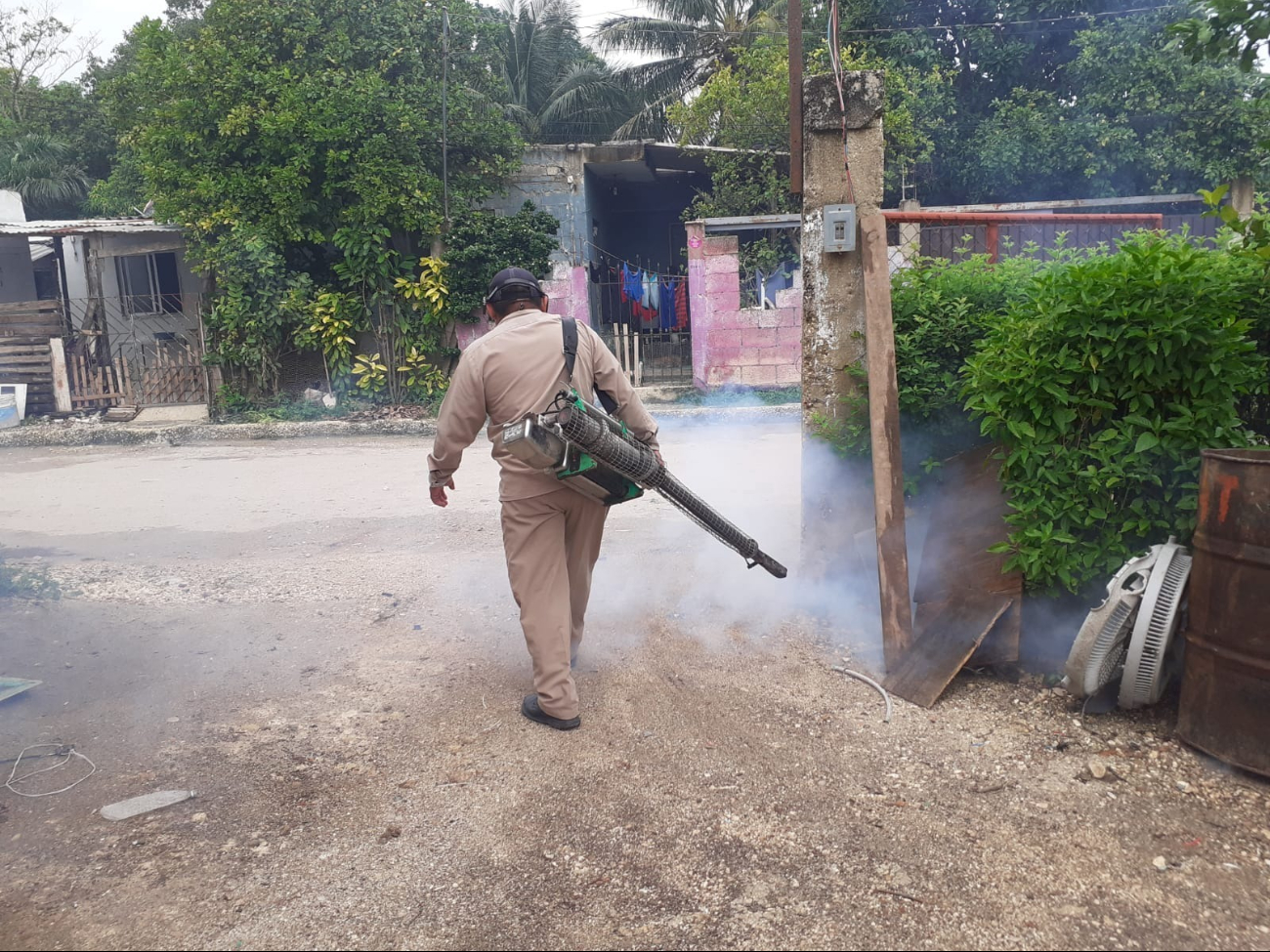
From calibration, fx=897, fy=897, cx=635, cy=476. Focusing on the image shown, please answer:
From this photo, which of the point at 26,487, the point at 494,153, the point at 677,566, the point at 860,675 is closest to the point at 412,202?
the point at 494,153

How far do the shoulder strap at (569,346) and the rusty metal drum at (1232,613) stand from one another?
2.31 meters

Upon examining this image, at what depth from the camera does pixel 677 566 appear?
552 centimetres

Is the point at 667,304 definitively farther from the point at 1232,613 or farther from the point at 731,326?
the point at 1232,613

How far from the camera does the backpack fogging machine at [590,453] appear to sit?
3.38 meters

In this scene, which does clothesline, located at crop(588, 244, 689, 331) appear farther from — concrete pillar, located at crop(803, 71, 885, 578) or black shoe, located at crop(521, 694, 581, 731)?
black shoe, located at crop(521, 694, 581, 731)

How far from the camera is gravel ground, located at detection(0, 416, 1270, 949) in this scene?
2416 millimetres

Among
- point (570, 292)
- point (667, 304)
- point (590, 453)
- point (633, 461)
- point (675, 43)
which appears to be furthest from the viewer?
point (675, 43)

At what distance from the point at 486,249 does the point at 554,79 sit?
11.8m

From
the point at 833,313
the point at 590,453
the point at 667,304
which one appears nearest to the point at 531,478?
the point at 590,453

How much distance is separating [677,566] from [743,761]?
2.32 meters

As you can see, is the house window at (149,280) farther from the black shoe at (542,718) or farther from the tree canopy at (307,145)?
the black shoe at (542,718)

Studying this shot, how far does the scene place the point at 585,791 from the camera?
3.11 metres

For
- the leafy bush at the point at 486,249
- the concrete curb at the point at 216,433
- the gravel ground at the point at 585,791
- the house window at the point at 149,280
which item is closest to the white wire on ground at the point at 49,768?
the gravel ground at the point at 585,791

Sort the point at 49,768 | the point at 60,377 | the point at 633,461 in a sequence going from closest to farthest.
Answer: the point at 49,768 < the point at 633,461 < the point at 60,377
